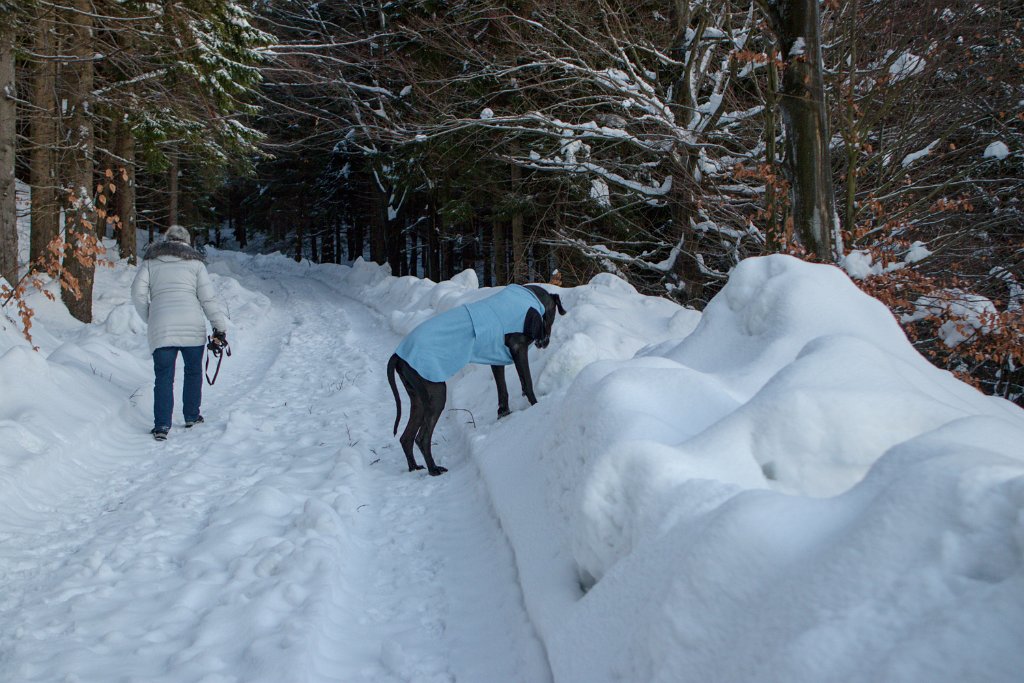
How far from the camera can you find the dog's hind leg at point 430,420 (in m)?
5.29

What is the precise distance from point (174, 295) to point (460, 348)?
10.6ft

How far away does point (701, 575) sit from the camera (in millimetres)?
1977

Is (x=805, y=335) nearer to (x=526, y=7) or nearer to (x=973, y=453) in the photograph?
(x=973, y=453)

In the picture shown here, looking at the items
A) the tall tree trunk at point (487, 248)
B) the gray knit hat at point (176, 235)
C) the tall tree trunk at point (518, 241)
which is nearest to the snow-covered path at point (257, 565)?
the gray knit hat at point (176, 235)

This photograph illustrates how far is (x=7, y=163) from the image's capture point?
8.93 meters

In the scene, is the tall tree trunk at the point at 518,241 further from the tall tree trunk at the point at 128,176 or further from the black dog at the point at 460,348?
the black dog at the point at 460,348

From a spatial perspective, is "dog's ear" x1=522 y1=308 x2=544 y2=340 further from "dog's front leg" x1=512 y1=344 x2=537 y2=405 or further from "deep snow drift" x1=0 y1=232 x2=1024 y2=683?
"deep snow drift" x1=0 y1=232 x2=1024 y2=683

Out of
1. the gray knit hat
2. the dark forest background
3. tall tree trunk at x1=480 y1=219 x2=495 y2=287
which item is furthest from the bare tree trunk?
the gray knit hat

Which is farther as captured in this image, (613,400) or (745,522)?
(613,400)

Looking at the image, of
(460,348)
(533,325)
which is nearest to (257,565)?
(460,348)

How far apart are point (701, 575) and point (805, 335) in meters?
2.59

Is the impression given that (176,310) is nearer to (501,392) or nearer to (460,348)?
(460,348)

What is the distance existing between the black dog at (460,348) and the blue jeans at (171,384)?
2.35 metres

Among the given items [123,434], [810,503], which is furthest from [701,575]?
[123,434]
